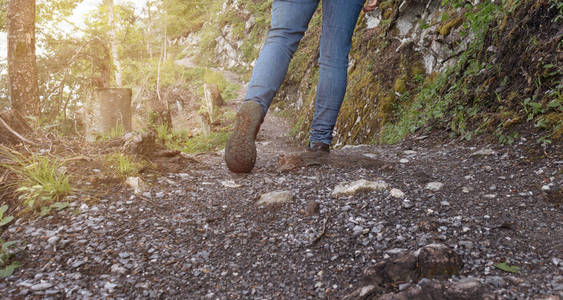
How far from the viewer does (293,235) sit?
1470mm

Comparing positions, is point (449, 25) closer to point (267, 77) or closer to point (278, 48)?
point (278, 48)

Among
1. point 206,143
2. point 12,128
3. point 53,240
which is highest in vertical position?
point 12,128

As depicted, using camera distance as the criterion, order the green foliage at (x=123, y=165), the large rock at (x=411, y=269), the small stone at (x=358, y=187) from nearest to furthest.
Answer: the large rock at (x=411, y=269) → the small stone at (x=358, y=187) → the green foliage at (x=123, y=165)

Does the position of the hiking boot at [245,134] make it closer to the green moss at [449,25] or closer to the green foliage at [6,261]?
the green foliage at [6,261]

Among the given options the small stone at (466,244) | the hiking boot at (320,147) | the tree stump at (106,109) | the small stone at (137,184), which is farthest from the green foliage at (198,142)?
the small stone at (466,244)

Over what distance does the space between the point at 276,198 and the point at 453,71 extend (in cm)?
264

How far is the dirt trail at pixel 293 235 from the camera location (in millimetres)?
1126

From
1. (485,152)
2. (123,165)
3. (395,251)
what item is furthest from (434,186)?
(123,165)

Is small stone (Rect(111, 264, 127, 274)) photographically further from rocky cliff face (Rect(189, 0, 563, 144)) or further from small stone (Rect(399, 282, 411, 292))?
rocky cliff face (Rect(189, 0, 563, 144))

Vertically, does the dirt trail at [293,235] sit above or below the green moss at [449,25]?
below

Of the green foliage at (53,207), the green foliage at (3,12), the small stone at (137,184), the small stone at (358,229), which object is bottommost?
the small stone at (358,229)

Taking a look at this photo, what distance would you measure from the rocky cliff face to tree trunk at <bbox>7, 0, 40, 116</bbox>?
4856 mm

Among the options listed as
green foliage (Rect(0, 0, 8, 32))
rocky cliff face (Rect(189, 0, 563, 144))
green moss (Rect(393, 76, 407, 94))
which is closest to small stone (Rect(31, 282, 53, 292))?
rocky cliff face (Rect(189, 0, 563, 144))

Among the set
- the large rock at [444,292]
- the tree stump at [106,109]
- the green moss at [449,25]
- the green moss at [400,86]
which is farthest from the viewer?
the tree stump at [106,109]
